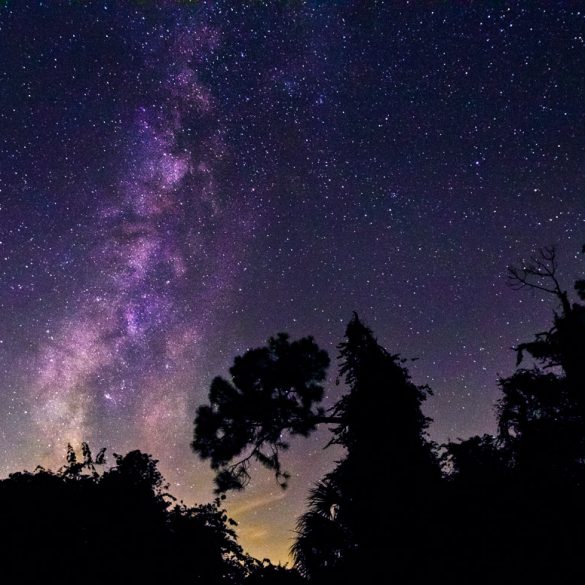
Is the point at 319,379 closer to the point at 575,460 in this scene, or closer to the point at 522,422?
the point at 522,422

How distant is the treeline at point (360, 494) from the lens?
7.96m

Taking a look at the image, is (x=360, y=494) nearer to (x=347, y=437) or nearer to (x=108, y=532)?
(x=347, y=437)

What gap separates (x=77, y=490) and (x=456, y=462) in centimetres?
981

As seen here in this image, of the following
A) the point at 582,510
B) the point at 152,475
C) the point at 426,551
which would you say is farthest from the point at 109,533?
the point at 582,510

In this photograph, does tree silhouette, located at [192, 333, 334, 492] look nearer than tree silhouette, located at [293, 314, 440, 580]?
No

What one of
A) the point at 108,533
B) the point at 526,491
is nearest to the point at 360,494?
the point at 526,491

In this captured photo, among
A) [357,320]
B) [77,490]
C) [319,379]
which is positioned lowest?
[77,490]

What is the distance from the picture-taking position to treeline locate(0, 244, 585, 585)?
26.1 ft

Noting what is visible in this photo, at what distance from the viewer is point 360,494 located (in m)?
9.93

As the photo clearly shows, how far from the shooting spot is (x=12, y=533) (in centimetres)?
884

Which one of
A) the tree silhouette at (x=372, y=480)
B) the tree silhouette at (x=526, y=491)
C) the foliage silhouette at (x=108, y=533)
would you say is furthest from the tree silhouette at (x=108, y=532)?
the tree silhouette at (x=526, y=491)

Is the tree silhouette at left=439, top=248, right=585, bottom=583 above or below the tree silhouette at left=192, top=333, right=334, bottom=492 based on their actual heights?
below

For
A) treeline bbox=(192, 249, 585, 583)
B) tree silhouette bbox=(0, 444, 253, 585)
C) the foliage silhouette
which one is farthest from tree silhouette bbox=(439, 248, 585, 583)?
tree silhouette bbox=(0, 444, 253, 585)

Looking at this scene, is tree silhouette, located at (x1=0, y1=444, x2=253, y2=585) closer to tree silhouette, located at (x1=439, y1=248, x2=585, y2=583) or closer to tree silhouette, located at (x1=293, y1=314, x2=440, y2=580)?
tree silhouette, located at (x1=293, y1=314, x2=440, y2=580)
